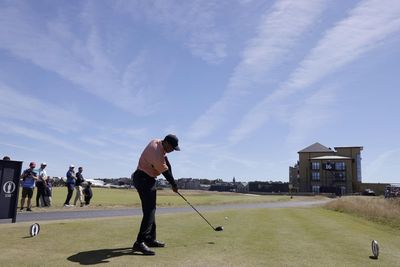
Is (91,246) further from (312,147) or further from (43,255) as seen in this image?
(312,147)

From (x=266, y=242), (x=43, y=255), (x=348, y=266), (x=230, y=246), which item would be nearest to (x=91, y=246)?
(x=43, y=255)

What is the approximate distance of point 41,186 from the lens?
68.5 ft

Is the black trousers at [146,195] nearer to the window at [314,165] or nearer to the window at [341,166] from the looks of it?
the window at [341,166]

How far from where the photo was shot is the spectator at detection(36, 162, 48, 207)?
67.1 ft

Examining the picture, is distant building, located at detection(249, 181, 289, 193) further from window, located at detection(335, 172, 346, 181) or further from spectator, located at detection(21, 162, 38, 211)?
spectator, located at detection(21, 162, 38, 211)

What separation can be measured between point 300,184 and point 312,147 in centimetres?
1424

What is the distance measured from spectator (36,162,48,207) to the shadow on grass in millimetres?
12662

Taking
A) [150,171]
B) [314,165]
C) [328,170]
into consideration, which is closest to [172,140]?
[150,171]

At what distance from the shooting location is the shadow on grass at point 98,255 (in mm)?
7156

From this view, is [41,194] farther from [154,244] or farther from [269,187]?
[269,187]

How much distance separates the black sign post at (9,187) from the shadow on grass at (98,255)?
542 centimetres

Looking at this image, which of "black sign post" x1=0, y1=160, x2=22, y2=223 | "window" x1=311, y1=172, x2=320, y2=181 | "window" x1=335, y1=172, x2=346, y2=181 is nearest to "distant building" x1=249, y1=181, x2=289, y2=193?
"window" x1=311, y1=172, x2=320, y2=181

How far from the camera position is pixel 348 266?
775cm

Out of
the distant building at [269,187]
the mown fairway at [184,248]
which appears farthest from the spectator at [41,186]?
the distant building at [269,187]
